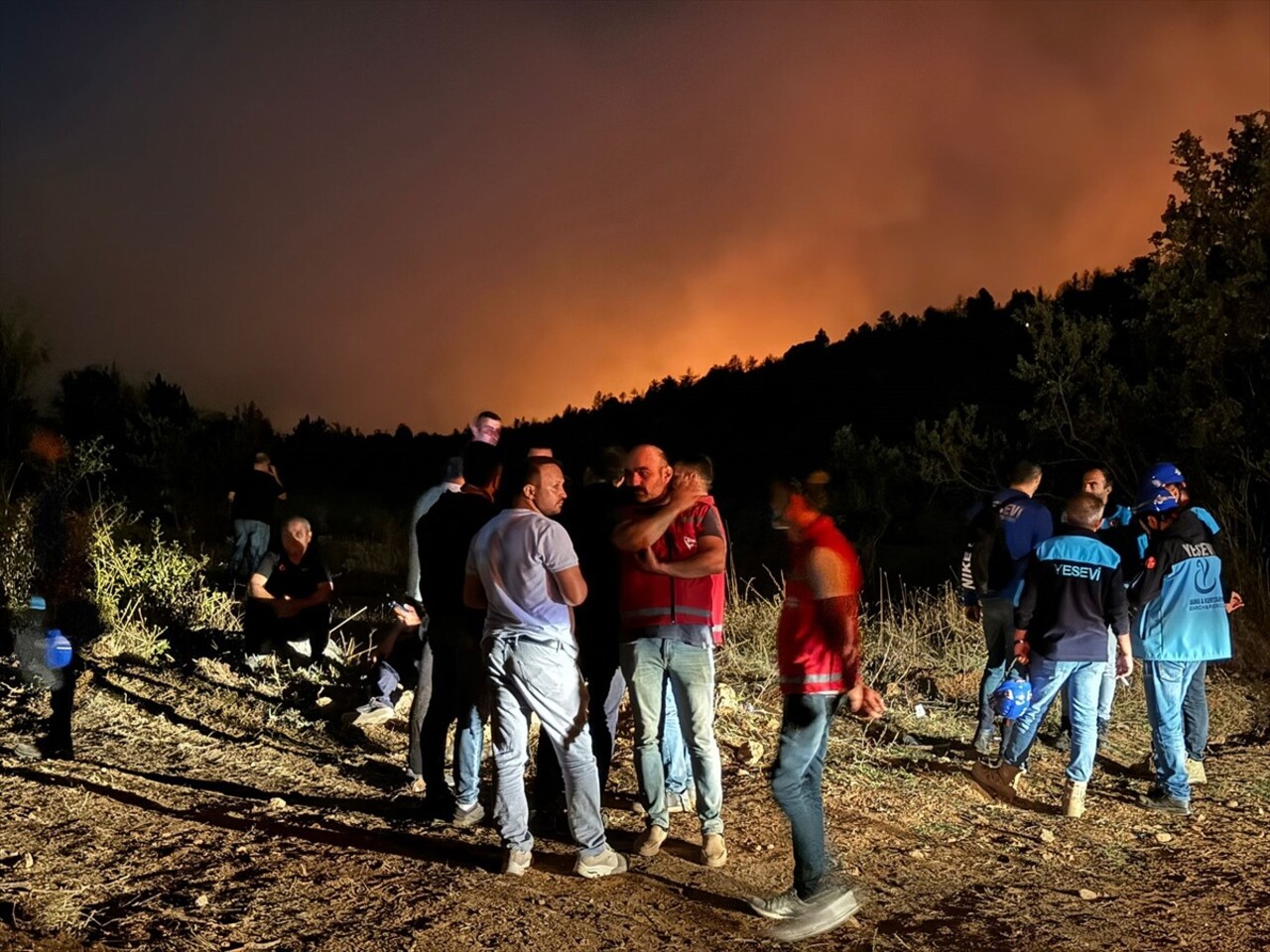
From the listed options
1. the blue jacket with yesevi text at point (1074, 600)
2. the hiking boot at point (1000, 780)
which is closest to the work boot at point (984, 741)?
the hiking boot at point (1000, 780)

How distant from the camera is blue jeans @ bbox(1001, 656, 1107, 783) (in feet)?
21.6

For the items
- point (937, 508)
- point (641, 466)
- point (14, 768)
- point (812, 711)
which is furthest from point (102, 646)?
point (937, 508)

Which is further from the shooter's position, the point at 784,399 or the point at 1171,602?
the point at 784,399

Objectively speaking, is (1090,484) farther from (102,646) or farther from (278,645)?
(102,646)

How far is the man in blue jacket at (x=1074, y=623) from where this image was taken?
6.62 metres

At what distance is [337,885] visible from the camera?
496 cm

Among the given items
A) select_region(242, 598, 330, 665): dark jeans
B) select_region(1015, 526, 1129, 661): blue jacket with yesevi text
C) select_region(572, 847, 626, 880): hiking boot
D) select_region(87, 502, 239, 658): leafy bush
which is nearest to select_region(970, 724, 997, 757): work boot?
select_region(1015, 526, 1129, 661): blue jacket with yesevi text

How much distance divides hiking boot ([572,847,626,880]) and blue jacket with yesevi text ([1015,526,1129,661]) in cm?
293

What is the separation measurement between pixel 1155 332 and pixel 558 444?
41088 millimetres

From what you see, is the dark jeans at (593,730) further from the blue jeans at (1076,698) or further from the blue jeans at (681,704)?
the blue jeans at (1076,698)

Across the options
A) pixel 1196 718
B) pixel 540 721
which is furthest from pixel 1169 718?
pixel 540 721

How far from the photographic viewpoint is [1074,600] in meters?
6.65

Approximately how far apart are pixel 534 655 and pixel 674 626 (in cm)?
74

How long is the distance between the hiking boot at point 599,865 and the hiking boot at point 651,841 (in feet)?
1.15
